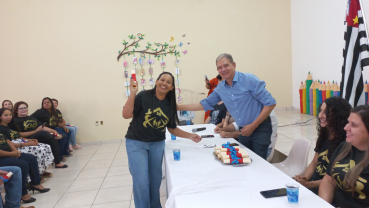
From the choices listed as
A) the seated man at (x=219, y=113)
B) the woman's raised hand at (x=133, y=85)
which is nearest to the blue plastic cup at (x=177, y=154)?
the woman's raised hand at (x=133, y=85)

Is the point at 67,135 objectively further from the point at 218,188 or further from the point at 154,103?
the point at 218,188

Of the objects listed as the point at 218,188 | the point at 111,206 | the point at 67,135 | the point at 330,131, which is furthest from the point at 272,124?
the point at 67,135

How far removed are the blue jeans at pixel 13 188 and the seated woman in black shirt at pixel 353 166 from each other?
9.94 ft

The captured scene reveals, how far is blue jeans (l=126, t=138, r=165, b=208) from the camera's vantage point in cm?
224

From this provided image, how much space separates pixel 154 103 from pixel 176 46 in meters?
4.08

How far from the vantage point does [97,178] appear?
12.6 feet

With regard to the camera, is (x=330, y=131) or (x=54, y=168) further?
(x=54, y=168)

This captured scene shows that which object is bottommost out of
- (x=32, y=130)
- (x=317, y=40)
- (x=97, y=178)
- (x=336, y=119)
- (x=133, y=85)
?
(x=97, y=178)

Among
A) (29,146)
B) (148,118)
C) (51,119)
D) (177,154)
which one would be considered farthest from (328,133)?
(51,119)

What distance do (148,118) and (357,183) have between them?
163 cm

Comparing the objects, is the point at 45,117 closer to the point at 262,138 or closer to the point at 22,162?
the point at 22,162

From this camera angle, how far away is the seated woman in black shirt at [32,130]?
4258 millimetres

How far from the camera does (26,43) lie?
18.6 feet

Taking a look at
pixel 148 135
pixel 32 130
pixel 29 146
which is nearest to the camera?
pixel 148 135
